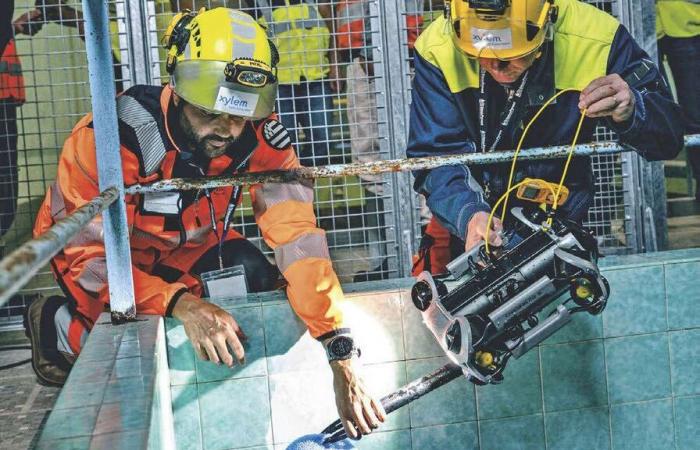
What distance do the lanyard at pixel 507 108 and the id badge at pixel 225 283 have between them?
42.6 inches

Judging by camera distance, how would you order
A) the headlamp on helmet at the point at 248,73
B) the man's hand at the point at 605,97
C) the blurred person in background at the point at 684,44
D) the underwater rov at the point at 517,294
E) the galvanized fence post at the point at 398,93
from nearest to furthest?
the underwater rov at the point at 517,294 → the man's hand at the point at 605,97 → the headlamp on helmet at the point at 248,73 → the galvanized fence post at the point at 398,93 → the blurred person in background at the point at 684,44

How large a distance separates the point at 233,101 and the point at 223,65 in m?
0.14

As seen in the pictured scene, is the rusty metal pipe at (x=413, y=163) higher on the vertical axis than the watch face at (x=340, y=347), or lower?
higher

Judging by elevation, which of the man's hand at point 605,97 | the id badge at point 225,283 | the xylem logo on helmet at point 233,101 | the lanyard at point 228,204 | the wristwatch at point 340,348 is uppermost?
the xylem logo on helmet at point 233,101

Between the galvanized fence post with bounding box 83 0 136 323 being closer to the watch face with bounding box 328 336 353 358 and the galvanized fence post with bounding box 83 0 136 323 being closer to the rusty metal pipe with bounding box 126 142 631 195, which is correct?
the rusty metal pipe with bounding box 126 142 631 195

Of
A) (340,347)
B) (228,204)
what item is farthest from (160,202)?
(340,347)

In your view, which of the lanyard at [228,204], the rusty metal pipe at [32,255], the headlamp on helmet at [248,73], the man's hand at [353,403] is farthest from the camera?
the lanyard at [228,204]

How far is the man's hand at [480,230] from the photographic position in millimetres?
3105

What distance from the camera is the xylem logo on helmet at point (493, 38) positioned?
329cm

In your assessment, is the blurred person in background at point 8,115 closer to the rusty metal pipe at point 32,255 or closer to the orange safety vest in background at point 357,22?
the orange safety vest in background at point 357,22

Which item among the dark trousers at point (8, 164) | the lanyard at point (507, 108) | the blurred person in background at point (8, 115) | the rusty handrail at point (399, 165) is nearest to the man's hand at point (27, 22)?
the blurred person in background at point (8, 115)

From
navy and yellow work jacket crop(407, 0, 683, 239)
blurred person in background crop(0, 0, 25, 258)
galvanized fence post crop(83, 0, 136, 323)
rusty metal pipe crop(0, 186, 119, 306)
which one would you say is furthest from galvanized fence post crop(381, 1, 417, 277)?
rusty metal pipe crop(0, 186, 119, 306)

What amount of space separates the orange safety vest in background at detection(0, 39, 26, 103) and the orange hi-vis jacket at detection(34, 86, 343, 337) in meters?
2.01

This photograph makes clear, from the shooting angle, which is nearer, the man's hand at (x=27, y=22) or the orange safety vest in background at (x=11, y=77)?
the man's hand at (x=27, y=22)
